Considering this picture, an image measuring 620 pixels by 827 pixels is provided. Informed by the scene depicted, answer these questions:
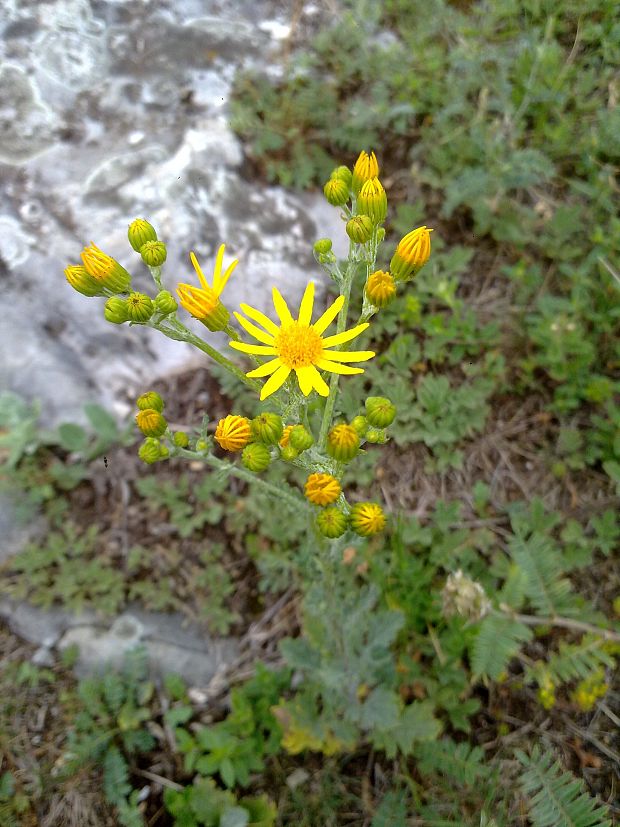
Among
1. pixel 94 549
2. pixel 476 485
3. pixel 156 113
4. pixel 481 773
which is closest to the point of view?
pixel 481 773

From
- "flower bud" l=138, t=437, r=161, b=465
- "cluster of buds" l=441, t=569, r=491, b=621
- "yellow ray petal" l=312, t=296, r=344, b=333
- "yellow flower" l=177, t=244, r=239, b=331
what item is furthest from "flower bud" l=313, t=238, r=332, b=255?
"cluster of buds" l=441, t=569, r=491, b=621

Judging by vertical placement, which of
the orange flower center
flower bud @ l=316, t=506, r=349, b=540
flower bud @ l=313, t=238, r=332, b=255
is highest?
flower bud @ l=313, t=238, r=332, b=255

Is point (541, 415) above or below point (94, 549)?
above

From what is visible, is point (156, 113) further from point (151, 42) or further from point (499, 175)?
point (499, 175)

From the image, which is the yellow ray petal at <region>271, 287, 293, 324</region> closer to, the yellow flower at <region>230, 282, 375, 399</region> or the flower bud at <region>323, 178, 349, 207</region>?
the yellow flower at <region>230, 282, 375, 399</region>

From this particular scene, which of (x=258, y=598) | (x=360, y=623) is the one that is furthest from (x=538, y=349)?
(x=258, y=598)

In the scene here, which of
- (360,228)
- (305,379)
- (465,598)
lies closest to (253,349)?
(305,379)

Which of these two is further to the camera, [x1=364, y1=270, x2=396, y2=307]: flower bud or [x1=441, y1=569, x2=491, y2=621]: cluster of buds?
[x1=441, y1=569, x2=491, y2=621]: cluster of buds
